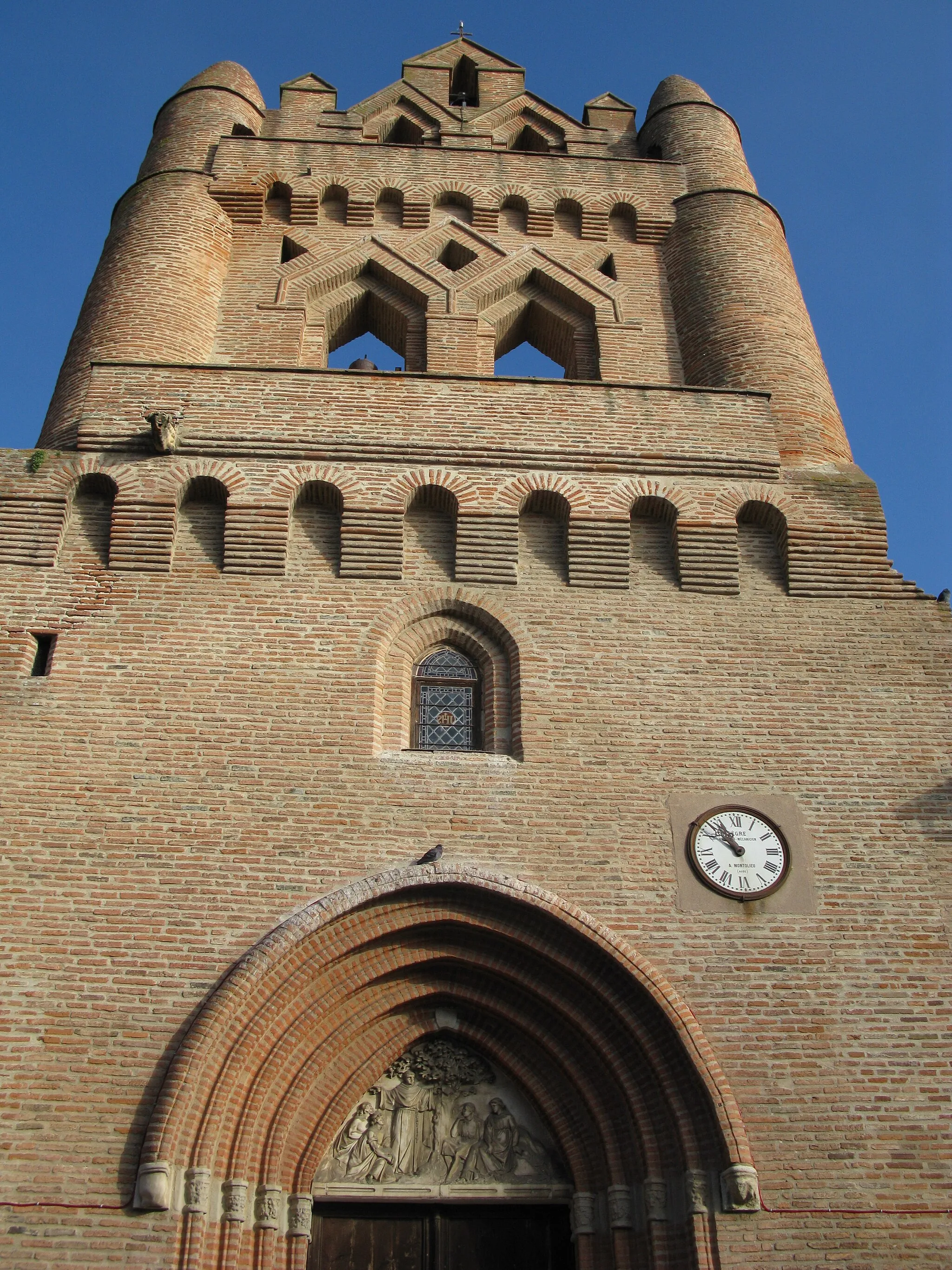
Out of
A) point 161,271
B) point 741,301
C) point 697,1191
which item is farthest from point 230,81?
point 697,1191

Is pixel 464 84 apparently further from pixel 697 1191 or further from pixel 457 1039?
pixel 697 1191

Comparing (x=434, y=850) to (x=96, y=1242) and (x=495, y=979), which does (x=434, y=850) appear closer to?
(x=495, y=979)

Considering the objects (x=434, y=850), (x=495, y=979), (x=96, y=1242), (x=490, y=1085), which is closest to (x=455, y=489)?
(x=434, y=850)

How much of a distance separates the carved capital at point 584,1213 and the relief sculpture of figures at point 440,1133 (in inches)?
7.8

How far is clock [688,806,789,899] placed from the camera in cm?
827

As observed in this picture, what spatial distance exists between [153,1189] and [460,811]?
9.89ft

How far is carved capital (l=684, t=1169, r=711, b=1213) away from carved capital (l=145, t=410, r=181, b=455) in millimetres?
6657

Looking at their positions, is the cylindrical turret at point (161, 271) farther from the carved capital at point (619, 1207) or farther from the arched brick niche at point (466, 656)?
the carved capital at point (619, 1207)

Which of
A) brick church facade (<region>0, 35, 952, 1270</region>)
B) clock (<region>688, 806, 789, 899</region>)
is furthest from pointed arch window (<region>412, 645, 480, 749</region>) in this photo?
clock (<region>688, 806, 789, 899</region>)

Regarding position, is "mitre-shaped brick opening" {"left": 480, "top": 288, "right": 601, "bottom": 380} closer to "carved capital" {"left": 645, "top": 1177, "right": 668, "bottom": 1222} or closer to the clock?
the clock

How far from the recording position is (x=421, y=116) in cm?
1541

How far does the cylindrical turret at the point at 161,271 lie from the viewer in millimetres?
11195

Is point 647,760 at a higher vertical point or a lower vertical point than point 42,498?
lower

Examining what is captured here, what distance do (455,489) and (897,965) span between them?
4.90m
